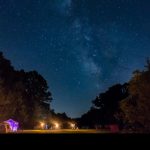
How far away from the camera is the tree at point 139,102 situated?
48656mm

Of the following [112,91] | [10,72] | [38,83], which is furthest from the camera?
[112,91]

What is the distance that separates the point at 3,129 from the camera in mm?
61625

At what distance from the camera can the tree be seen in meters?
48.7

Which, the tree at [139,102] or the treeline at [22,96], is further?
the treeline at [22,96]

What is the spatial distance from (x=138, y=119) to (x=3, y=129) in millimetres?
23507

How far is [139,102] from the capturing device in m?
49.7

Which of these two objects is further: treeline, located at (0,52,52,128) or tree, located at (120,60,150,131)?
treeline, located at (0,52,52,128)

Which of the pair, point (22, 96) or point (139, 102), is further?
point (22, 96)

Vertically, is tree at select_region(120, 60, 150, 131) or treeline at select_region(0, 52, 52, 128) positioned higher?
treeline at select_region(0, 52, 52, 128)

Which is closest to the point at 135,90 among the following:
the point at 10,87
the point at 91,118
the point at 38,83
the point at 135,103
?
the point at 135,103

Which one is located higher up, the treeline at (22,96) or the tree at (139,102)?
the treeline at (22,96)

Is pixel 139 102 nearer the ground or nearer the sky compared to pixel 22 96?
nearer the ground

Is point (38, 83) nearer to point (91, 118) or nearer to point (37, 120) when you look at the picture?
point (37, 120)
